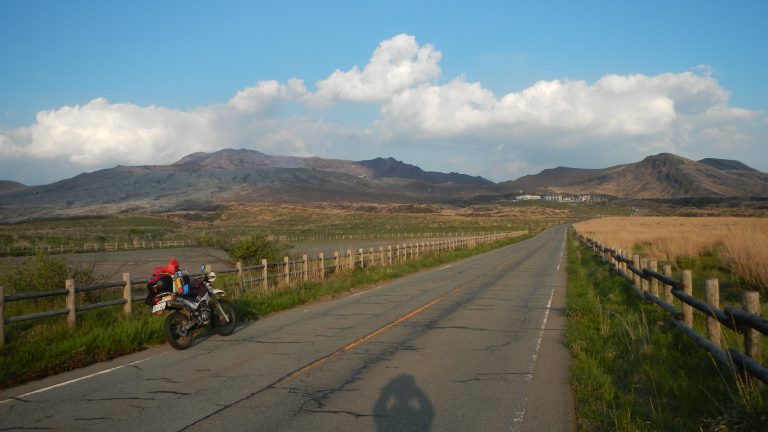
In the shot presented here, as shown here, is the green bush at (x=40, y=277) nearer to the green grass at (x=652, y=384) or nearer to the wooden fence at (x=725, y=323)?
the green grass at (x=652, y=384)

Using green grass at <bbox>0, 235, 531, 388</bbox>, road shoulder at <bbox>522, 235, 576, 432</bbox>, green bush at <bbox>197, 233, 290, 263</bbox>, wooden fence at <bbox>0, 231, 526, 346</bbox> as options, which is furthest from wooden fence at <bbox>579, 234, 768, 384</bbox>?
green bush at <bbox>197, 233, 290, 263</bbox>

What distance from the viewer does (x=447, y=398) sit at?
277 inches

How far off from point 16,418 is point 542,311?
11234 mm

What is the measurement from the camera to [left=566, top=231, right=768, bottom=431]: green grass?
5680 mm

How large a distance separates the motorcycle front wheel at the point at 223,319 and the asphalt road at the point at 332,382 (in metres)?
0.23

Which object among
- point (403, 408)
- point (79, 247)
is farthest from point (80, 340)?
point (79, 247)

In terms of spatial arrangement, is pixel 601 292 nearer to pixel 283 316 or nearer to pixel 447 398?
pixel 283 316

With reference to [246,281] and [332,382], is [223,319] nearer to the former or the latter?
[332,382]

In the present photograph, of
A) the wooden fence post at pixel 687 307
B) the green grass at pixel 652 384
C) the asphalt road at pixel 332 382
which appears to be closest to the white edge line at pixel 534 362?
the asphalt road at pixel 332 382

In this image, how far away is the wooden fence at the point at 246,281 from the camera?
10367 millimetres

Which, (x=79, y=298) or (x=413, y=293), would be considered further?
(x=413, y=293)

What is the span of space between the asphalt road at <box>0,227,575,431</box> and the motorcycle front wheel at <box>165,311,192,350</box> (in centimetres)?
21

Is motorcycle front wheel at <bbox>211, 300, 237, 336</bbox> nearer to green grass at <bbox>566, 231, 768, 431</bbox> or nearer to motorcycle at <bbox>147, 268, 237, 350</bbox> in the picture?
motorcycle at <bbox>147, 268, 237, 350</bbox>

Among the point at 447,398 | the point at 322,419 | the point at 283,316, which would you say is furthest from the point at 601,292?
the point at 322,419
